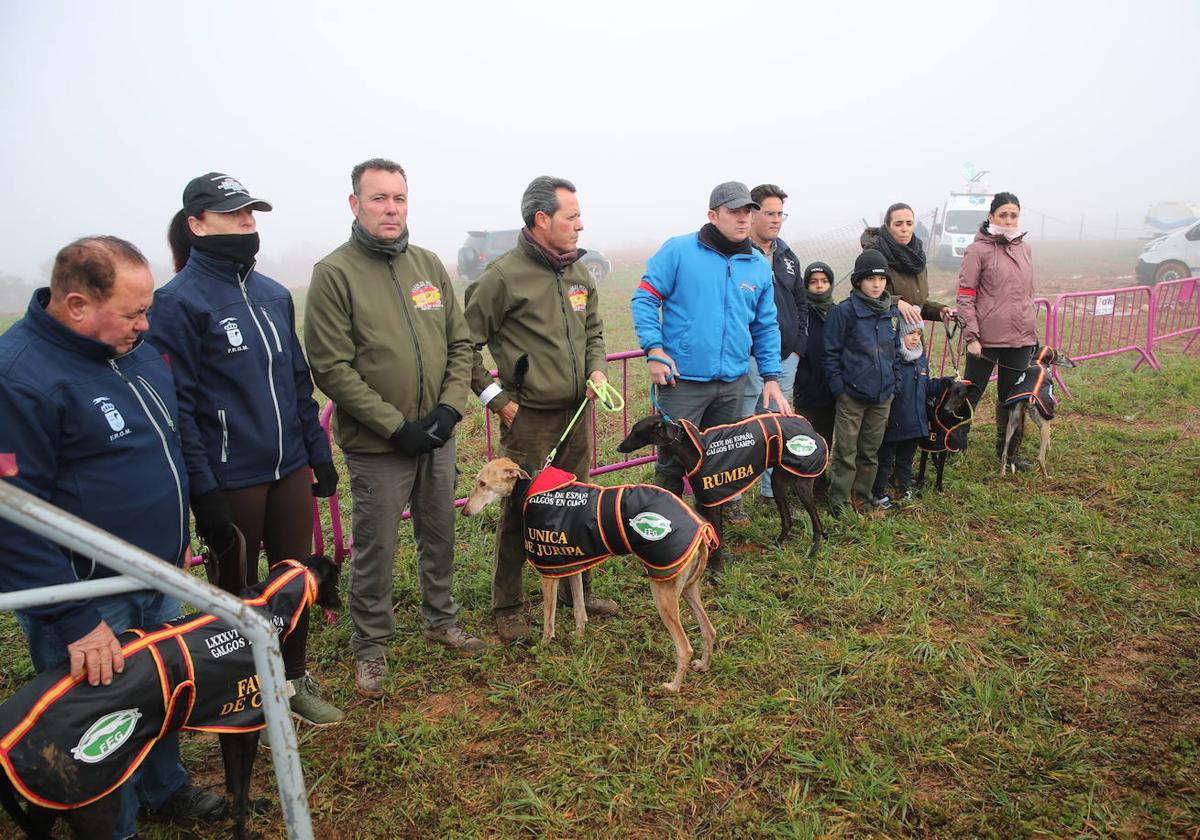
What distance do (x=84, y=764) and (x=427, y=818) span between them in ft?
4.08

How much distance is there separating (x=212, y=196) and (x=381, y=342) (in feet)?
2.84

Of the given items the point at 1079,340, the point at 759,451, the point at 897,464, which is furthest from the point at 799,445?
the point at 1079,340

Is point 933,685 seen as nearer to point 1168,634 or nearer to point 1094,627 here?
point 1094,627

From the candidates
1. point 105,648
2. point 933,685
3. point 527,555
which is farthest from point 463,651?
point 933,685

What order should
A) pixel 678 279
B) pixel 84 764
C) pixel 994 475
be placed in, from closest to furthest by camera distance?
pixel 84 764
pixel 678 279
pixel 994 475

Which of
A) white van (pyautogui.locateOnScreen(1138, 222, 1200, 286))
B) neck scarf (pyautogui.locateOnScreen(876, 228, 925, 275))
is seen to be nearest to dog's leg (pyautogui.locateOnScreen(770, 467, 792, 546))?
neck scarf (pyautogui.locateOnScreen(876, 228, 925, 275))

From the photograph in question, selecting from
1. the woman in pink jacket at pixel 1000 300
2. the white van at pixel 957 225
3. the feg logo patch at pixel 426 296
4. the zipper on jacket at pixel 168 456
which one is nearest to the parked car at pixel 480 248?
the white van at pixel 957 225

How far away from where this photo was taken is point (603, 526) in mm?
3521

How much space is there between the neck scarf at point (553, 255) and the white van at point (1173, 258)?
1733 centimetres

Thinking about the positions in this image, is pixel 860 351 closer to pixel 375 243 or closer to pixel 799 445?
pixel 799 445

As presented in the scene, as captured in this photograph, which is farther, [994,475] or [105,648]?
[994,475]

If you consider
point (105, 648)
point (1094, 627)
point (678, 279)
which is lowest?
point (1094, 627)

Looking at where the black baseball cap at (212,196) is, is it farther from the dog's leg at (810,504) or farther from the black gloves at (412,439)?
the dog's leg at (810,504)

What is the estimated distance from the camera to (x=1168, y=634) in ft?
12.4
